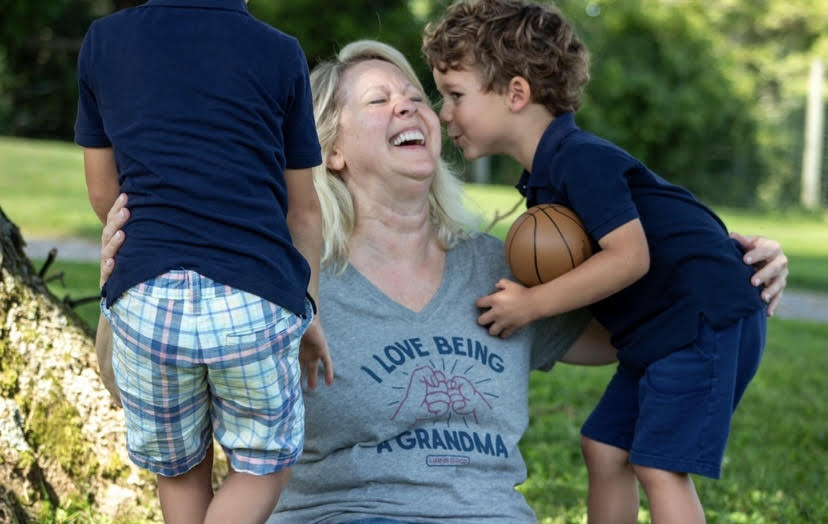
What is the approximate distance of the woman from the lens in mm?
3018

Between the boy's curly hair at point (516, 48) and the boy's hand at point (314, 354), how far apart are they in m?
1.19

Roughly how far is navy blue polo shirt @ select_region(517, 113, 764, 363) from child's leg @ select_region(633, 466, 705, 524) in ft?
1.14

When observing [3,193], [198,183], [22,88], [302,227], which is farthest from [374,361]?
[22,88]

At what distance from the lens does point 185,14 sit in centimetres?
246

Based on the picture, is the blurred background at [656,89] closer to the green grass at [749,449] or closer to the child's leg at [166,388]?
the green grass at [749,449]

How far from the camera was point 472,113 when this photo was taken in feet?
11.8

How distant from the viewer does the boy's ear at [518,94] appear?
11.6 ft

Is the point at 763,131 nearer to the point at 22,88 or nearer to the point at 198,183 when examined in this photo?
the point at 22,88

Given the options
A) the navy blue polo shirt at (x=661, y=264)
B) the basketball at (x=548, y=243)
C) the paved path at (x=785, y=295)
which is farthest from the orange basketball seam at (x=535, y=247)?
the paved path at (x=785, y=295)

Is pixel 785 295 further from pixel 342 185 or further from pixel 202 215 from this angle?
pixel 202 215

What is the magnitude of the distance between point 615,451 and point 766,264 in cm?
75

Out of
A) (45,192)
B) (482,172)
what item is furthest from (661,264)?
(482,172)

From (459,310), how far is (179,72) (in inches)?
46.8

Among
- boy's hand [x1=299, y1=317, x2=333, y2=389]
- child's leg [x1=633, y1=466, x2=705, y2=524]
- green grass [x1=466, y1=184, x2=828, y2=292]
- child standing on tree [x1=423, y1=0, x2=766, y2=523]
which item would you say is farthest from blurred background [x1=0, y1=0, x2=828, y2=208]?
boy's hand [x1=299, y1=317, x2=333, y2=389]
